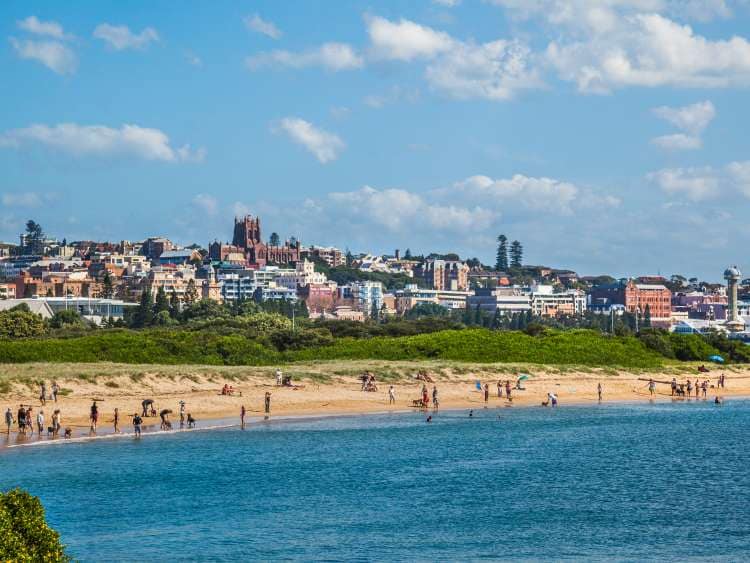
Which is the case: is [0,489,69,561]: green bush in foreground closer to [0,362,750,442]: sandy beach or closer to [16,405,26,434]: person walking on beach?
[16,405,26,434]: person walking on beach

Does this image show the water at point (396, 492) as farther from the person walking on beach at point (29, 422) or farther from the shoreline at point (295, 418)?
the person walking on beach at point (29, 422)

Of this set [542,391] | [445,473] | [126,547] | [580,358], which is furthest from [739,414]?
[126,547]

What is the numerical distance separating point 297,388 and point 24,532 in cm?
3958

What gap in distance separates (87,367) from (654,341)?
150 feet

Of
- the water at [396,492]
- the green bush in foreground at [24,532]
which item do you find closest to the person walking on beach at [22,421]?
the water at [396,492]

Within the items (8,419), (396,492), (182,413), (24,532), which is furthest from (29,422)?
(24,532)

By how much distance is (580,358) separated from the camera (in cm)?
7875

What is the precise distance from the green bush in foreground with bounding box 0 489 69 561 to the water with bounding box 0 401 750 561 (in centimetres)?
764

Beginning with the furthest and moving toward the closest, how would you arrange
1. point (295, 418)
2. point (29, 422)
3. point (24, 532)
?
1. point (295, 418)
2. point (29, 422)
3. point (24, 532)

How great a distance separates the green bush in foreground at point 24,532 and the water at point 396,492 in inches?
301

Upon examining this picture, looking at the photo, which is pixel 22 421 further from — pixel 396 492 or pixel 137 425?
pixel 396 492

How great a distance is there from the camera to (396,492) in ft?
117

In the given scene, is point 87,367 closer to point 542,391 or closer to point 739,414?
point 542,391

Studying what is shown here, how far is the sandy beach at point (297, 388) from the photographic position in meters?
49.6
